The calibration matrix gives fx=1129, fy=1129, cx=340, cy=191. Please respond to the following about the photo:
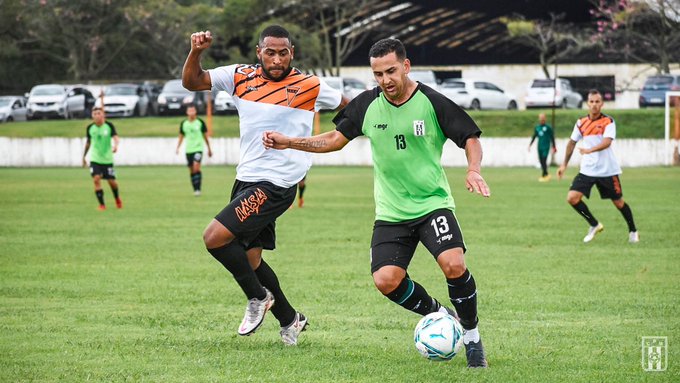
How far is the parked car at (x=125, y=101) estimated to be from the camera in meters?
50.4

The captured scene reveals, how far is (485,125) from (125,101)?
53.2 ft

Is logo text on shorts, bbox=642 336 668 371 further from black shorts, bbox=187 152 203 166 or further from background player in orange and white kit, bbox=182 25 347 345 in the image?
black shorts, bbox=187 152 203 166

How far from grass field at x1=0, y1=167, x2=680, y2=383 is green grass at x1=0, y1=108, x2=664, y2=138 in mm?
22749

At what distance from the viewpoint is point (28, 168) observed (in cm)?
4297

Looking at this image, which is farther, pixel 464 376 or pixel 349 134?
pixel 349 134

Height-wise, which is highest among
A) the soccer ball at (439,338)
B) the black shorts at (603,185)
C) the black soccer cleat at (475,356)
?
the soccer ball at (439,338)

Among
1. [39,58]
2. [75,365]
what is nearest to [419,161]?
[75,365]

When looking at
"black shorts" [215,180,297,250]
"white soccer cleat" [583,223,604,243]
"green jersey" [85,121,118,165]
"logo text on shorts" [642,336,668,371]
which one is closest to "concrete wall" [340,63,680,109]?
"green jersey" [85,121,118,165]

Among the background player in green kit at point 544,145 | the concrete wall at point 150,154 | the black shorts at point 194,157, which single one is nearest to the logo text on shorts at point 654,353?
the black shorts at point 194,157

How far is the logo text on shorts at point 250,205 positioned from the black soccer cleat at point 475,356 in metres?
1.84

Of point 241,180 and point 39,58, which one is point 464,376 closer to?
point 241,180

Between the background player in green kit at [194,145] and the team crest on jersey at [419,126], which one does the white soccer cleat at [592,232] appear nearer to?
the team crest on jersey at [419,126]

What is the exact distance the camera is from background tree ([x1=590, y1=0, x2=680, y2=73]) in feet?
171

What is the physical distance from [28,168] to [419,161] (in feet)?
124
